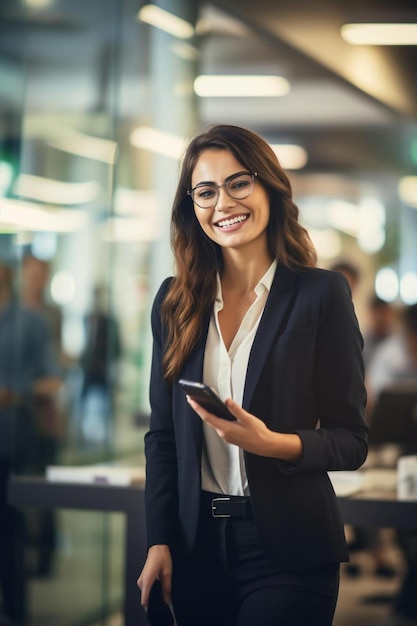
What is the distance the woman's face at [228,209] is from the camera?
213 centimetres

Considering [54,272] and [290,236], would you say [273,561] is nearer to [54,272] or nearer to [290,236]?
[290,236]

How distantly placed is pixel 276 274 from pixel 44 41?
3.09 meters

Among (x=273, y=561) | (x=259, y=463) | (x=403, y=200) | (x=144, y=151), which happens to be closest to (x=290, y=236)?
(x=259, y=463)

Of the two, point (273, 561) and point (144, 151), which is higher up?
point (144, 151)

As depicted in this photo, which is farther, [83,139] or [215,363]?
[83,139]

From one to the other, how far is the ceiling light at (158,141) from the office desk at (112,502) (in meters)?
2.29

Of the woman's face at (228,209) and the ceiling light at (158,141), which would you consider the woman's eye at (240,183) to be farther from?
the ceiling light at (158,141)

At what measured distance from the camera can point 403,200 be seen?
1499 cm

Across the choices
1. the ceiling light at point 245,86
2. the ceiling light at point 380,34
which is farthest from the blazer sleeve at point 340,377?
the ceiling light at point 245,86

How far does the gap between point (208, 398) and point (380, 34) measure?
5.57 meters

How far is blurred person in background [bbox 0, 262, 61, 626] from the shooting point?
457cm

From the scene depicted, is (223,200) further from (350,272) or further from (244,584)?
(350,272)

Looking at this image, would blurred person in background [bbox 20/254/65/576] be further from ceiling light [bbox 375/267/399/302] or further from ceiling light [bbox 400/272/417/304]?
ceiling light [bbox 375/267/399/302]

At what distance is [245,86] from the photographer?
1198 centimetres
